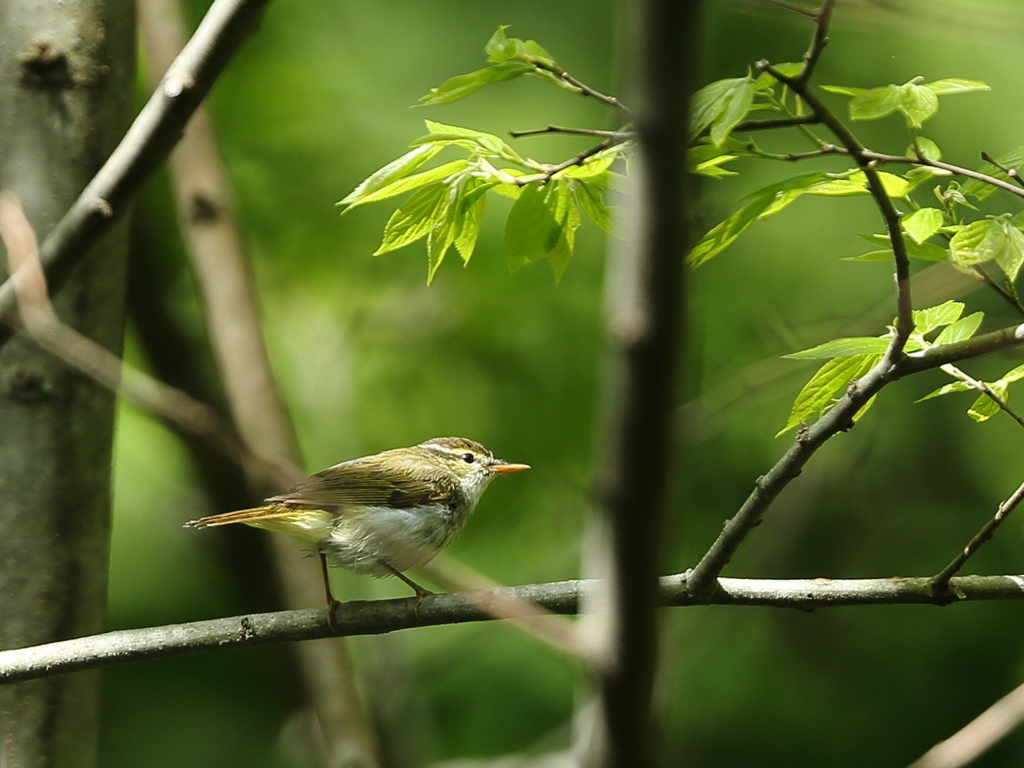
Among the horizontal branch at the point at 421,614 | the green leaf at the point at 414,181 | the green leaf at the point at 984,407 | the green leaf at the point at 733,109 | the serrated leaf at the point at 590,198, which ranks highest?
the green leaf at the point at 733,109

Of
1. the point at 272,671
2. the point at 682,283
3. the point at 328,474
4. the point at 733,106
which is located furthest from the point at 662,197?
the point at 272,671

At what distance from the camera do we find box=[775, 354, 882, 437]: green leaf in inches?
70.6

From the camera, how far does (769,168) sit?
16.0 ft

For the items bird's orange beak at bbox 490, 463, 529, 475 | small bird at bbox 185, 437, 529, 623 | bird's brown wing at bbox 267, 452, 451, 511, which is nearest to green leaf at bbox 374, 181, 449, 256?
small bird at bbox 185, 437, 529, 623

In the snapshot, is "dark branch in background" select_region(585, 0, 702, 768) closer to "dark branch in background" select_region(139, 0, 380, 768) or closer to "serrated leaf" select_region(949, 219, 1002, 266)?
"serrated leaf" select_region(949, 219, 1002, 266)

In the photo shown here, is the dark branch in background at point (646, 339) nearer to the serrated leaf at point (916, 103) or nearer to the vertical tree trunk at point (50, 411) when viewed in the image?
the serrated leaf at point (916, 103)

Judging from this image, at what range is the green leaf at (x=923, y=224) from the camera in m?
1.68

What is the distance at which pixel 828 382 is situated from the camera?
1.81 meters

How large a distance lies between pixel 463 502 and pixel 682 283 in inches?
113

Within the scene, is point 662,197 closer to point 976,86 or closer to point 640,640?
point 640,640

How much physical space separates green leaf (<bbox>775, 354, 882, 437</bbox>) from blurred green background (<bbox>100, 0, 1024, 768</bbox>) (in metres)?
2.47

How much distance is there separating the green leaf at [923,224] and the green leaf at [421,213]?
30.0 inches

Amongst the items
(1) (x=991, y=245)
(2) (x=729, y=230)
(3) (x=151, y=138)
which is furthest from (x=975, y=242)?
(3) (x=151, y=138)

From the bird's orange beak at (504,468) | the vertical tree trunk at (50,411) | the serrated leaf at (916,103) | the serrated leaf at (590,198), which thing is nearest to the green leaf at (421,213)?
the serrated leaf at (590,198)
